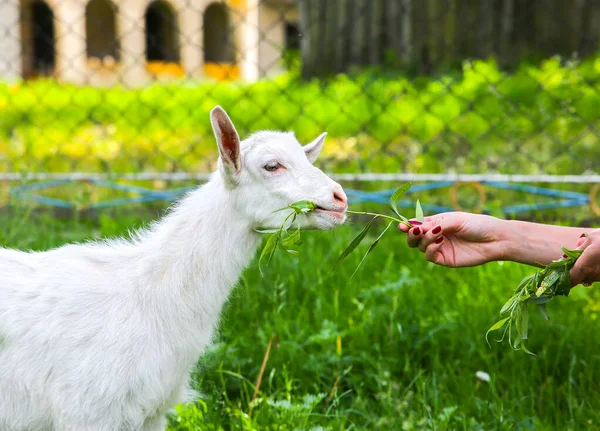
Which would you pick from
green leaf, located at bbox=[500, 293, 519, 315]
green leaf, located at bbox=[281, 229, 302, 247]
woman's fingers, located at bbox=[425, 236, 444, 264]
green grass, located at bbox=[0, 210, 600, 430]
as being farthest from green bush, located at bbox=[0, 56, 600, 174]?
green leaf, located at bbox=[281, 229, 302, 247]

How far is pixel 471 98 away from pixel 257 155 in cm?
407

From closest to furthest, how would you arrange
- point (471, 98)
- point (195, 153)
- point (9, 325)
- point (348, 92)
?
point (9, 325) → point (195, 153) → point (471, 98) → point (348, 92)

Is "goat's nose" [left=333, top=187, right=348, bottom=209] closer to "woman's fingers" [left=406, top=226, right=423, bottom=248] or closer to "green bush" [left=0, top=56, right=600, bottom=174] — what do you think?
"woman's fingers" [left=406, top=226, right=423, bottom=248]

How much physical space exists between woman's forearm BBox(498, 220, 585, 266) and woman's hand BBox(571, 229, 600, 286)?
21cm

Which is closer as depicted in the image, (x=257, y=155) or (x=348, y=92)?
(x=257, y=155)

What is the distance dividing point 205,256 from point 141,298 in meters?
0.20

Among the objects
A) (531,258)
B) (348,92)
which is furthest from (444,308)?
(348,92)

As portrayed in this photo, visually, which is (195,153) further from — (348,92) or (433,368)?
(433,368)

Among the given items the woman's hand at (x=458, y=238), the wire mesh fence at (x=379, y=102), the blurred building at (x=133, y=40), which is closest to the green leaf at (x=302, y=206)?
the woman's hand at (x=458, y=238)

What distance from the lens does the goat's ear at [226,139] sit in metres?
2.06

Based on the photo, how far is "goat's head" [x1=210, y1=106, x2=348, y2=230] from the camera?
213 cm

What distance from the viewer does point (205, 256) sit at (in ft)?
7.31

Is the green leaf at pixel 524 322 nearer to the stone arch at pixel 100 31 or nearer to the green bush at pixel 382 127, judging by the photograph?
the green bush at pixel 382 127

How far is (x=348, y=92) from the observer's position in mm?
6707
